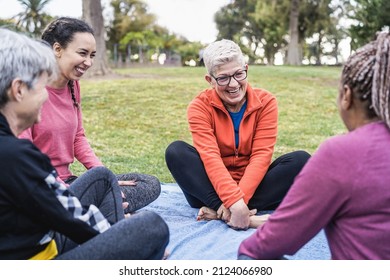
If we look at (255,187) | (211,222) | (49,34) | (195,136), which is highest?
(49,34)

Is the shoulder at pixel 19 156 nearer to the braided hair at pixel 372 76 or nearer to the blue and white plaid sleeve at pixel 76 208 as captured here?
the blue and white plaid sleeve at pixel 76 208

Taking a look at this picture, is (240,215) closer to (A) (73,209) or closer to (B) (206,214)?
(B) (206,214)

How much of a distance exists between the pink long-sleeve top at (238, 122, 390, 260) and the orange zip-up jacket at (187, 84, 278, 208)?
1.67 m

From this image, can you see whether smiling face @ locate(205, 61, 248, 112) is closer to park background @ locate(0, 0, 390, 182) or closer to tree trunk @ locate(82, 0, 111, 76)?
park background @ locate(0, 0, 390, 182)

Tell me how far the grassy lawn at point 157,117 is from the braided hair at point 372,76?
12.6 ft

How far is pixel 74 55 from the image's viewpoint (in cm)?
340

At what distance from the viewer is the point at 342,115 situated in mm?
1863

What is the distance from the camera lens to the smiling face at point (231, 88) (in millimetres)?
3406

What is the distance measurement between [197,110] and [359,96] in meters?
2.00

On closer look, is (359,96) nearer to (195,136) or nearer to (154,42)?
(195,136)

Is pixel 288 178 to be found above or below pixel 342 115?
below

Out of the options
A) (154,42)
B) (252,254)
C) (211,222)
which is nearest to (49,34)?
(211,222)

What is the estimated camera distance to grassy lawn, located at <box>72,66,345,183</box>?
6.95 metres

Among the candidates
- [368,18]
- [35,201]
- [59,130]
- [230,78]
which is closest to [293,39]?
[368,18]
